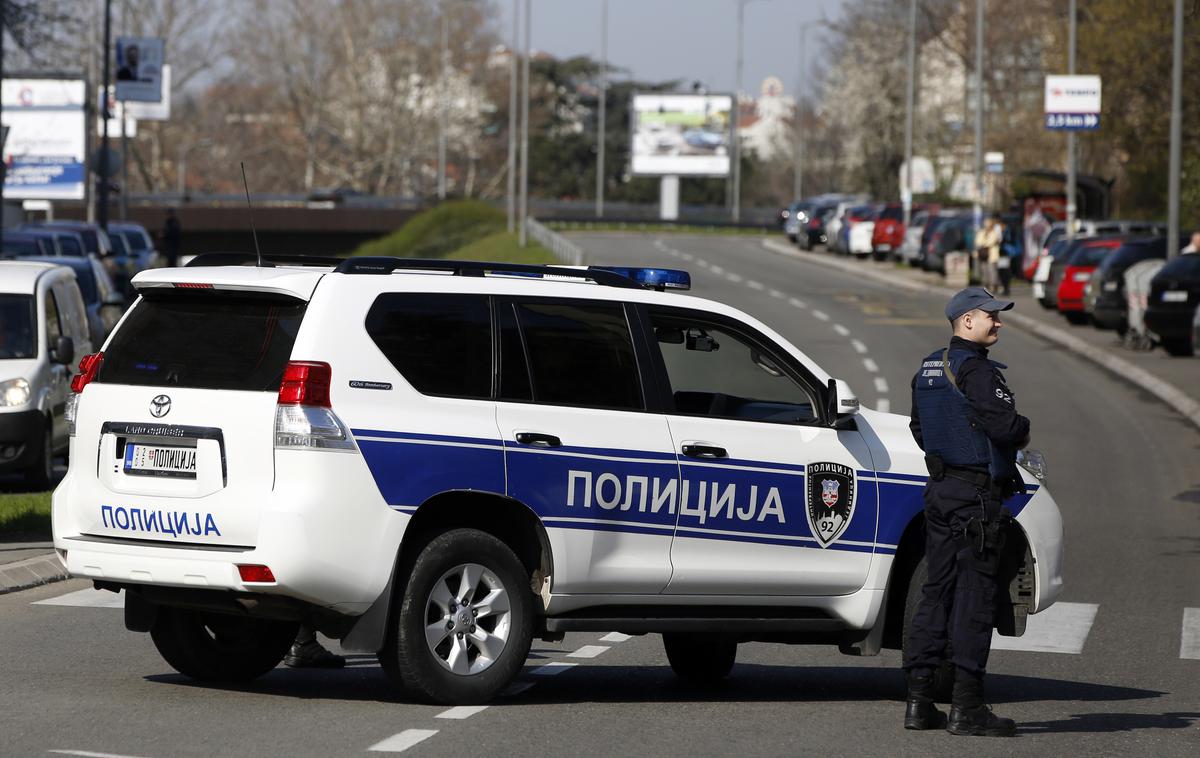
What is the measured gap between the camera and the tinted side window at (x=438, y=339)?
8.45 metres

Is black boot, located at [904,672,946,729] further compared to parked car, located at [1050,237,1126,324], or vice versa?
parked car, located at [1050,237,1126,324]

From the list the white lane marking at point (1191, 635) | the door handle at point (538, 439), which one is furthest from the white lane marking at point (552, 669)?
the white lane marking at point (1191, 635)

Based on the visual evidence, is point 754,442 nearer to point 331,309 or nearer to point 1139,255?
point 331,309

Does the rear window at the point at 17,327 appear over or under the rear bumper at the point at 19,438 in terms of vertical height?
over

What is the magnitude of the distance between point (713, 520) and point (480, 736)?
1544mm

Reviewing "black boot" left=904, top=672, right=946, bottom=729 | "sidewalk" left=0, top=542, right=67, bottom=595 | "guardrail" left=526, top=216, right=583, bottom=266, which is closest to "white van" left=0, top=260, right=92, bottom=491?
"sidewalk" left=0, top=542, right=67, bottom=595

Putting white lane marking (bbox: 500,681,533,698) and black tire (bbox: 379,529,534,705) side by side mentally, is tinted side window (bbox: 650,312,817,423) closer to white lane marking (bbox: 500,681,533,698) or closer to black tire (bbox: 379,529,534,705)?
black tire (bbox: 379,529,534,705)

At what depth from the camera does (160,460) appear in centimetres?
842

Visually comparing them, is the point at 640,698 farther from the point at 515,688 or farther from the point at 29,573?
the point at 29,573

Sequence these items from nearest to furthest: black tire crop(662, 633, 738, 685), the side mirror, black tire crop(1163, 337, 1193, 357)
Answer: black tire crop(662, 633, 738, 685)
the side mirror
black tire crop(1163, 337, 1193, 357)

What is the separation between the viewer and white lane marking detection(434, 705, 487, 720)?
8.40 metres

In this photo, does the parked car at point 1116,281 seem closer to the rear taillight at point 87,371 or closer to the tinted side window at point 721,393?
the tinted side window at point 721,393

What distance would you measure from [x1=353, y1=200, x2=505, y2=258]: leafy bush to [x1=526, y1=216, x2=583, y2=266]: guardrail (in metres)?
4.15

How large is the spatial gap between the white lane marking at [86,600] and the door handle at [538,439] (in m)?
4.06
